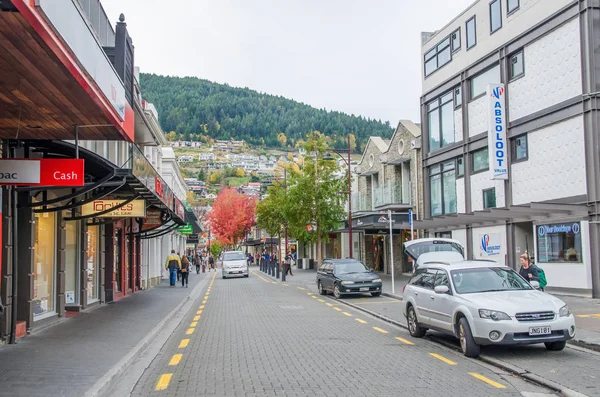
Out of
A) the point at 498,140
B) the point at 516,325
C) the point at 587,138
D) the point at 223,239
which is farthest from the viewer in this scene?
the point at 223,239

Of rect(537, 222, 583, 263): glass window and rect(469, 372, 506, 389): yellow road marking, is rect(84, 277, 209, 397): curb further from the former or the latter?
rect(537, 222, 583, 263): glass window

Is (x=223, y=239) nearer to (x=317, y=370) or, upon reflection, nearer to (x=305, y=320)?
(x=305, y=320)

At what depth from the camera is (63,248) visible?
15.8 m

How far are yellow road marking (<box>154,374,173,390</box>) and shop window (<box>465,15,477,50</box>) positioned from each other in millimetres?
23376

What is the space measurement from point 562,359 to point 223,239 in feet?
275

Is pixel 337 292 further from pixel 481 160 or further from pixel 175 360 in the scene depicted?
pixel 175 360

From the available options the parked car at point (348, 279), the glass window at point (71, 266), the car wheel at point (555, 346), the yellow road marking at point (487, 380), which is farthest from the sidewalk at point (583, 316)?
the glass window at point (71, 266)

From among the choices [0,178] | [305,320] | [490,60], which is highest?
[490,60]

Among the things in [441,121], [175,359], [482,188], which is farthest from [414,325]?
[441,121]

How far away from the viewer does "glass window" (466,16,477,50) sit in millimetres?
28123

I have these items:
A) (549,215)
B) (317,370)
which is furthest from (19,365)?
(549,215)

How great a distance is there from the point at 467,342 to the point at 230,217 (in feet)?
275

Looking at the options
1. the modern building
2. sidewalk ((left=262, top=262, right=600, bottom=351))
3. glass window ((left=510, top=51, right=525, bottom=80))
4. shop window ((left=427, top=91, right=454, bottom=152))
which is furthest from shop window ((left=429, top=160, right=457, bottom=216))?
sidewalk ((left=262, top=262, right=600, bottom=351))

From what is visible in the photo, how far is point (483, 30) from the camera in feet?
88.8
